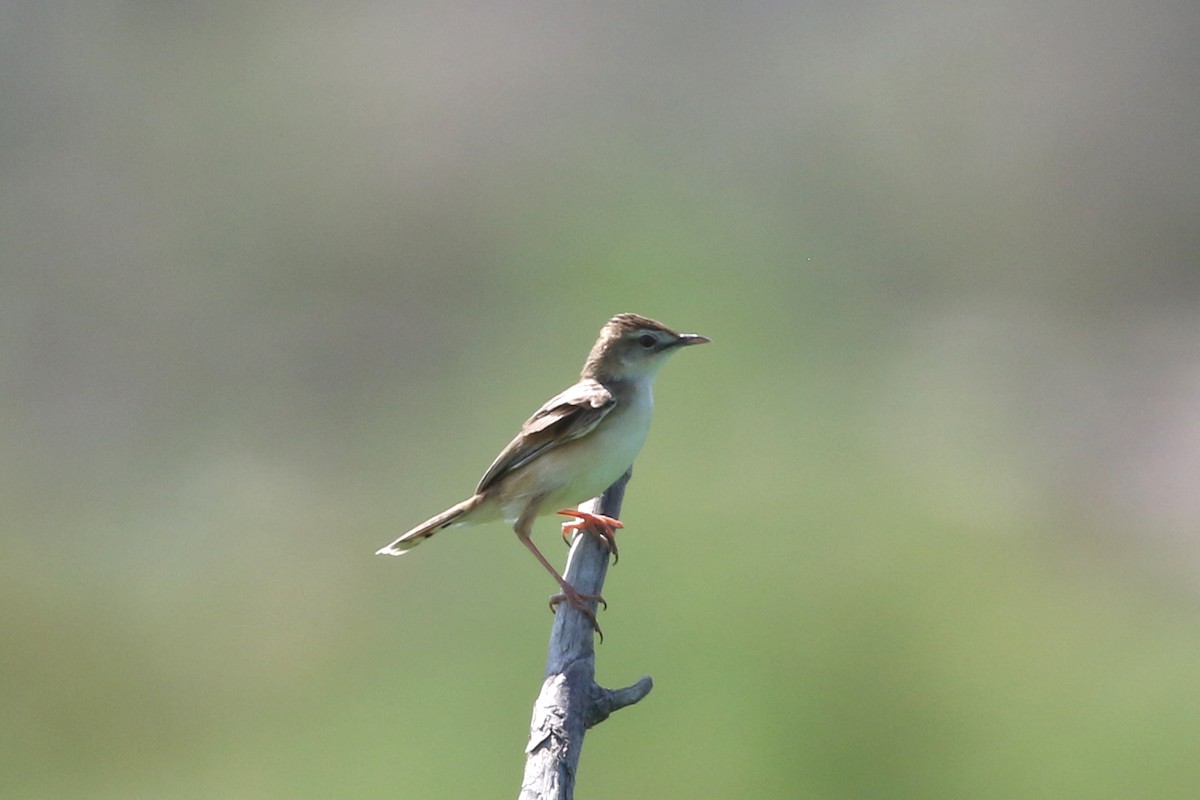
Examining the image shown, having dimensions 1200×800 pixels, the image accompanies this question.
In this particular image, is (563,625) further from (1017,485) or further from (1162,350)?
(1162,350)

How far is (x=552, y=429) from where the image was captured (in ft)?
12.1

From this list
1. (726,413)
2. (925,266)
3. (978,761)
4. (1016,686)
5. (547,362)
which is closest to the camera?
(978,761)

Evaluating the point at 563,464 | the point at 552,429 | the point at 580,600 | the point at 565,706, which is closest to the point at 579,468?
the point at 563,464

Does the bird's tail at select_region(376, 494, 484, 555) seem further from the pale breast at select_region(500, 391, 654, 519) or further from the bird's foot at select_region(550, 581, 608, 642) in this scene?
the bird's foot at select_region(550, 581, 608, 642)

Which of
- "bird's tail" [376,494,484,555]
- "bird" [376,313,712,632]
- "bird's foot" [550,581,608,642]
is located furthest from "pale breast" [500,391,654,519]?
"bird's foot" [550,581,608,642]

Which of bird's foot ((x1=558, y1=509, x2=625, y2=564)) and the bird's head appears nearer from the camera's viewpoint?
bird's foot ((x1=558, y1=509, x2=625, y2=564))

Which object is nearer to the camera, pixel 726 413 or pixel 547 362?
pixel 726 413

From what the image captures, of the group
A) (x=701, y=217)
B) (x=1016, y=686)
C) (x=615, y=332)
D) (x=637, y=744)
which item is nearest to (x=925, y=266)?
(x=701, y=217)

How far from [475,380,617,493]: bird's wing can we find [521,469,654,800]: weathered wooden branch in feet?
1.85

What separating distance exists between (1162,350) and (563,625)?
790 cm

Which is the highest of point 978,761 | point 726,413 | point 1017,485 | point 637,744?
point 726,413

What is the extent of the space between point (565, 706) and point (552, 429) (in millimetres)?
1094

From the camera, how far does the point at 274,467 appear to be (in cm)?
891

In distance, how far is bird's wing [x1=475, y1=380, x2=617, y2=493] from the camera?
3686mm
